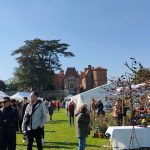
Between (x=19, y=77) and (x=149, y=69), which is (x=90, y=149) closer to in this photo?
(x=149, y=69)

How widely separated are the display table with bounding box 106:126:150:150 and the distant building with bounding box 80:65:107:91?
100277 mm

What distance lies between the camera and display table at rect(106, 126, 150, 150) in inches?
573

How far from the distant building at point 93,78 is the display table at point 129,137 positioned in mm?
100277

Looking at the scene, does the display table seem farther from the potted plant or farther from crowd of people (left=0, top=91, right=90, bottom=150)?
the potted plant

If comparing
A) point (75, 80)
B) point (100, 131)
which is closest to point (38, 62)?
point (75, 80)

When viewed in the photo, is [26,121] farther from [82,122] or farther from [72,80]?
→ [72,80]

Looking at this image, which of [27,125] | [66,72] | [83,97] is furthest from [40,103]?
[66,72]

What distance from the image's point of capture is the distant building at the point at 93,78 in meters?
119

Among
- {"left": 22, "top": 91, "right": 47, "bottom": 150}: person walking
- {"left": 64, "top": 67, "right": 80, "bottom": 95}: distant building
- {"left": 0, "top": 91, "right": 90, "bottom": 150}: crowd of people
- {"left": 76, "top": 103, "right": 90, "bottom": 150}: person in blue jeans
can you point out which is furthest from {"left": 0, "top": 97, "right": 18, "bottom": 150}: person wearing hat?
{"left": 64, "top": 67, "right": 80, "bottom": 95}: distant building

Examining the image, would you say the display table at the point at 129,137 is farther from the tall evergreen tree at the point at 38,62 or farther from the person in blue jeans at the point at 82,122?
the tall evergreen tree at the point at 38,62

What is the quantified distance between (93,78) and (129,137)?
114476mm

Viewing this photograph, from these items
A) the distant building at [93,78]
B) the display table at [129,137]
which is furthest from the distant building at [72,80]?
the display table at [129,137]

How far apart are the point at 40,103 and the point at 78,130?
199cm

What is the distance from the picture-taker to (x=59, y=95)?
4626 inches
